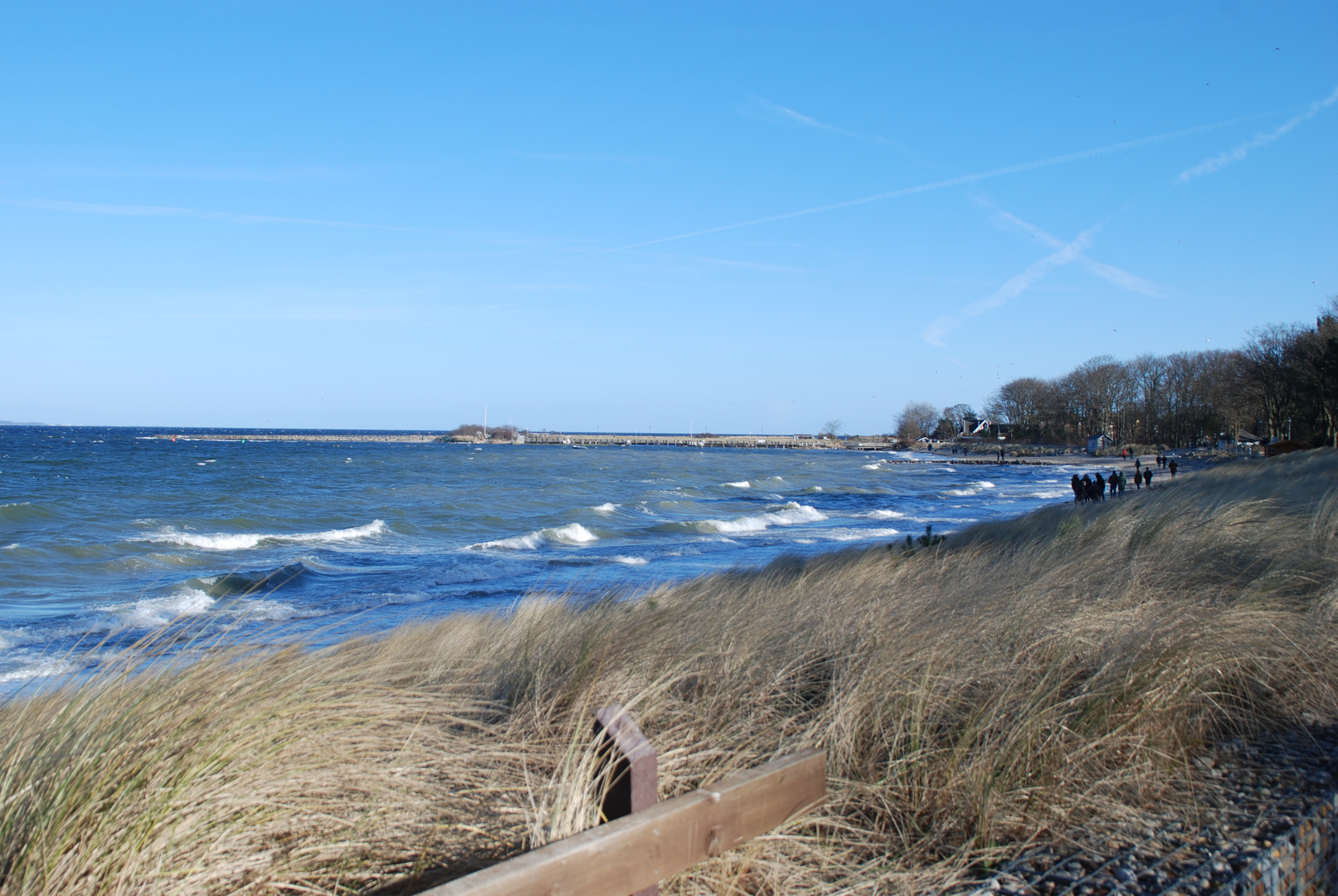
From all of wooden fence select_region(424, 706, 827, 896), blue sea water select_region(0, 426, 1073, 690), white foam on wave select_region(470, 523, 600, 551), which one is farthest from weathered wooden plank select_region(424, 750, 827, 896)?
white foam on wave select_region(470, 523, 600, 551)

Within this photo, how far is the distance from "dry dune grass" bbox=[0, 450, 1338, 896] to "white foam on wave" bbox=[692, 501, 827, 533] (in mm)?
22775

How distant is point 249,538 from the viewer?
947 inches

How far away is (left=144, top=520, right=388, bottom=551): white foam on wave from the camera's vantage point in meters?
22.8

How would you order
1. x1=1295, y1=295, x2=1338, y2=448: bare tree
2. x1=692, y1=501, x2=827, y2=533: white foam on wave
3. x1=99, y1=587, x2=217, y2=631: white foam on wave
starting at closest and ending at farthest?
x1=99, y1=587, x2=217, y2=631: white foam on wave → x1=692, y1=501, x2=827, y2=533: white foam on wave → x1=1295, y1=295, x2=1338, y2=448: bare tree

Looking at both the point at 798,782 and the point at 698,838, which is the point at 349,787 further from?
the point at 798,782

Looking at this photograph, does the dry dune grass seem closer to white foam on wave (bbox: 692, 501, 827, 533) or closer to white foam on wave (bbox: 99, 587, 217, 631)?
white foam on wave (bbox: 99, 587, 217, 631)

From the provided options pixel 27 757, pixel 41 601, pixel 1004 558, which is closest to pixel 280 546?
pixel 41 601

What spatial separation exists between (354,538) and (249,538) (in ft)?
9.32

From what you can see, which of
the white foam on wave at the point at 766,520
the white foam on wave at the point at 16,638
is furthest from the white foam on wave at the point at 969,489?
the white foam on wave at the point at 16,638

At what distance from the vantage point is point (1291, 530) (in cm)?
832

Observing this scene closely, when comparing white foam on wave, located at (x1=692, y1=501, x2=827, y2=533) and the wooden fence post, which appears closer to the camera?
the wooden fence post

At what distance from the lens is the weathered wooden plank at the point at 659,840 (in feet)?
6.12

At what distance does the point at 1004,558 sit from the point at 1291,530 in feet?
10.2

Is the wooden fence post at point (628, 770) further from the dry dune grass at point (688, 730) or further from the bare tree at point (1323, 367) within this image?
the bare tree at point (1323, 367)
